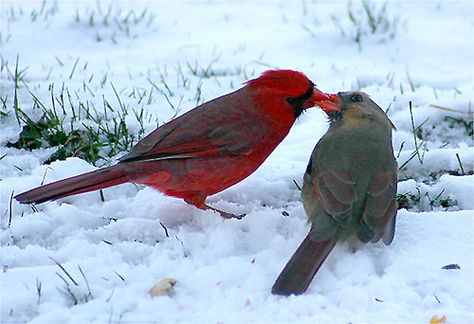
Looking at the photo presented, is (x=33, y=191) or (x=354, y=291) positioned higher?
(x=33, y=191)

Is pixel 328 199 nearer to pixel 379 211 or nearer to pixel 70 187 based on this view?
pixel 379 211

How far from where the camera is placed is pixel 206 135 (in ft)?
14.0

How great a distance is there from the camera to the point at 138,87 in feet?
20.5

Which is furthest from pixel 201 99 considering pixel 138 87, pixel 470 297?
pixel 470 297

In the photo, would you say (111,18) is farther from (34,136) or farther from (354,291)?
(354,291)

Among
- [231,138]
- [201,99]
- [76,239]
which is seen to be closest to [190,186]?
[231,138]

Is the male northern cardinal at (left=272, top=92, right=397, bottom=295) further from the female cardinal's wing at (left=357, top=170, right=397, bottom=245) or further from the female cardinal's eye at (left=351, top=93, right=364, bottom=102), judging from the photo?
the female cardinal's eye at (left=351, top=93, right=364, bottom=102)

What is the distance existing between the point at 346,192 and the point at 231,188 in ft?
2.98

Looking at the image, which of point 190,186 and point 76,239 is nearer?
point 76,239

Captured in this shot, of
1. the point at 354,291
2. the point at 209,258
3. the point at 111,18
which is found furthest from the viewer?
the point at 111,18

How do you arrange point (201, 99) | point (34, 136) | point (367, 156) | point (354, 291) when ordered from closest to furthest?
point (354, 291) < point (367, 156) < point (34, 136) < point (201, 99)

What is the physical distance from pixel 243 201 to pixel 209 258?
34.3 inches

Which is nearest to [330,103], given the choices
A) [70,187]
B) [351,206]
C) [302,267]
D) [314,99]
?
[314,99]

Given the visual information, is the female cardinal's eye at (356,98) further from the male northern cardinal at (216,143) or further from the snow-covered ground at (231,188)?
the snow-covered ground at (231,188)
